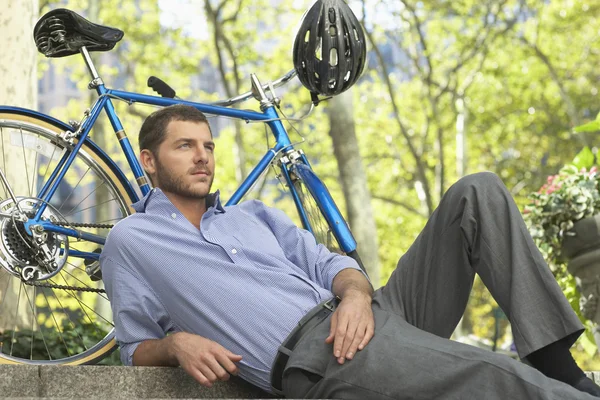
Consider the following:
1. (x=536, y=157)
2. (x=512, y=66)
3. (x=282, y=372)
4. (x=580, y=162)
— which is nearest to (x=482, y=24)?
(x=512, y=66)

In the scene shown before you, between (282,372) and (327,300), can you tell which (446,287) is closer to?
(327,300)

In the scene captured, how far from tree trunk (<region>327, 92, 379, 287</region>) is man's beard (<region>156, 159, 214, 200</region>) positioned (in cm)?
819

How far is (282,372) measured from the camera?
3131 mm

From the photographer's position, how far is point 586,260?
19.8ft

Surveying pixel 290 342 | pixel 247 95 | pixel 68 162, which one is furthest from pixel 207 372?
pixel 247 95

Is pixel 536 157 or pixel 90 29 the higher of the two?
pixel 90 29

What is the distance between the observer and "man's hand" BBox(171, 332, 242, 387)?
9.61 ft

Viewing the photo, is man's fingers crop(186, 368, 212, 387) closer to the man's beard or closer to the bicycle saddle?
the man's beard

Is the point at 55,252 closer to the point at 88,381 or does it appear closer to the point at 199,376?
the point at 88,381

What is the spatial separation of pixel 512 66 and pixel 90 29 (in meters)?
21.3

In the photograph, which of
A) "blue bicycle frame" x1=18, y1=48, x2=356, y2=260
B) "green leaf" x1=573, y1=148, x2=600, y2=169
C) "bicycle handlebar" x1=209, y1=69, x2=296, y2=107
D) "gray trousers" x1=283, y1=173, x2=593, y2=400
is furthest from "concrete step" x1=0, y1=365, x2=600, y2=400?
"green leaf" x1=573, y1=148, x2=600, y2=169

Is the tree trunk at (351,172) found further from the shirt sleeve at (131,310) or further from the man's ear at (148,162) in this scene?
the shirt sleeve at (131,310)

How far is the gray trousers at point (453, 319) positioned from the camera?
8.92 feet

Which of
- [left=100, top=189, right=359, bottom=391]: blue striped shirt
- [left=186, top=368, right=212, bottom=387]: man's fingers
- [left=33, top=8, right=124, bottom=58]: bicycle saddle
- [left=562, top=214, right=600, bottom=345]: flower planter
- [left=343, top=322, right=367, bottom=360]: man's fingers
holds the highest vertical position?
[left=33, top=8, right=124, bottom=58]: bicycle saddle
